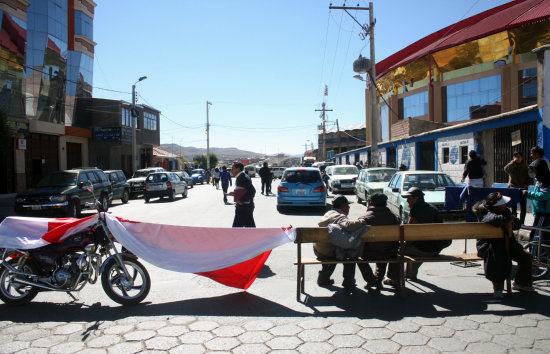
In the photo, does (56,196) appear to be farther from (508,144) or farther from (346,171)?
(346,171)

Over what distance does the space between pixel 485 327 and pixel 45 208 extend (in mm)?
12916

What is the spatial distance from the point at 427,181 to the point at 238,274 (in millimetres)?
7566

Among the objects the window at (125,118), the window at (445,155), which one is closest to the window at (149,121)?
the window at (125,118)

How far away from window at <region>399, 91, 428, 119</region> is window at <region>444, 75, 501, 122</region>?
204 cm

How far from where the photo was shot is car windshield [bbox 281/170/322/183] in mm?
14633

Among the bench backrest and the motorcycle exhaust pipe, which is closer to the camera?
the motorcycle exhaust pipe

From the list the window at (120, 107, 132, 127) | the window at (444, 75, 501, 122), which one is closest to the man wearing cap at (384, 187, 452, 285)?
the window at (444, 75, 501, 122)

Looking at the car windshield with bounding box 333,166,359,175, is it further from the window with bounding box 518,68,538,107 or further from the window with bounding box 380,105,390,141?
the window with bounding box 380,105,390,141

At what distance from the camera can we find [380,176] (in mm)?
16062

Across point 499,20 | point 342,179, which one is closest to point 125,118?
point 342,179

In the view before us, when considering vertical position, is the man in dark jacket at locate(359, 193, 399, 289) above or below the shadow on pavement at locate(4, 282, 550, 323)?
above

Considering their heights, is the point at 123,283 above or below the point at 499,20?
below

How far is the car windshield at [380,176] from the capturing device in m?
15.9

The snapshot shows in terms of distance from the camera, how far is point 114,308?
472cm
